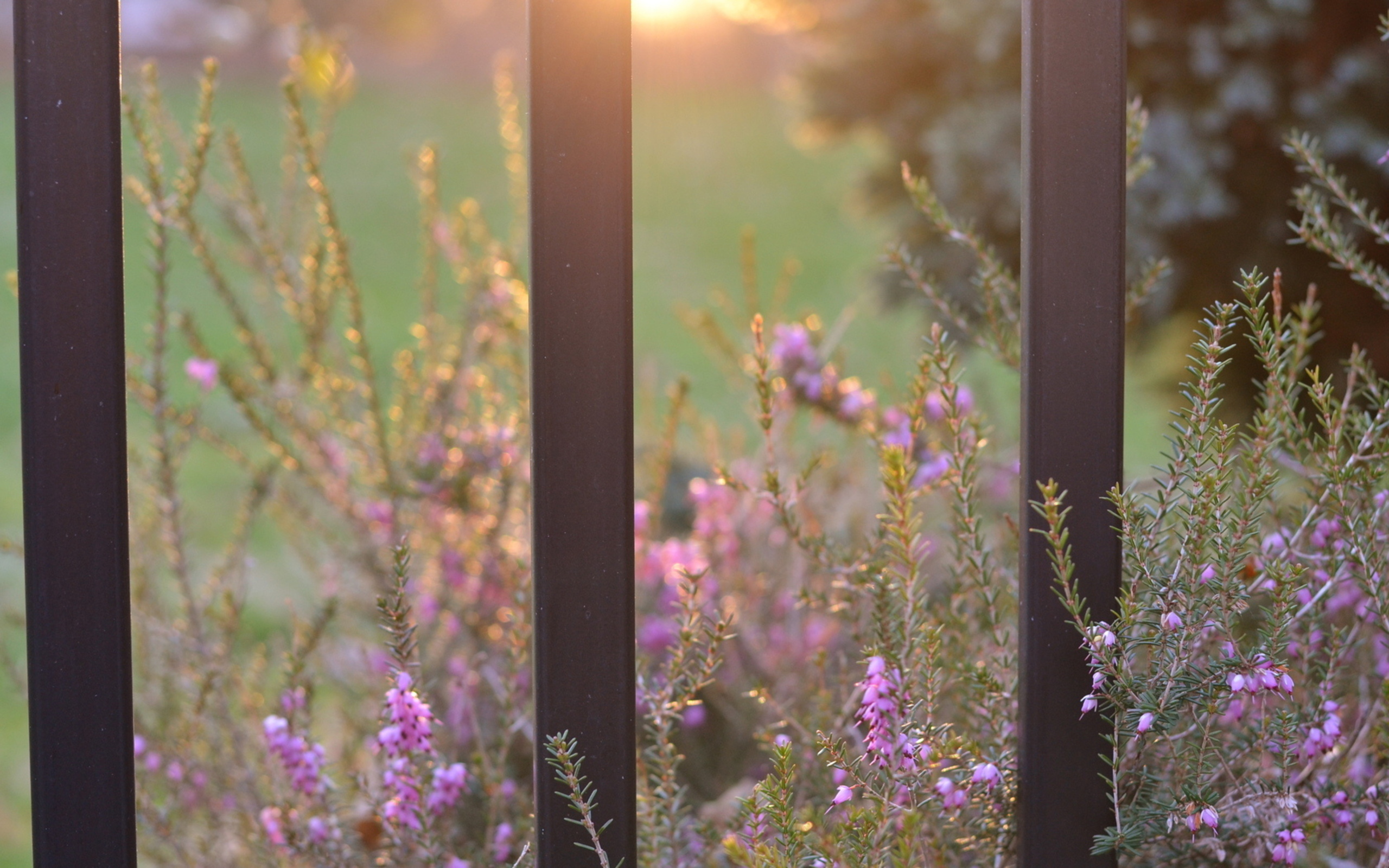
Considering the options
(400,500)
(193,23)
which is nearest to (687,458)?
(400,500)

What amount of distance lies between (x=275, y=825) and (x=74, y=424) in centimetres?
56

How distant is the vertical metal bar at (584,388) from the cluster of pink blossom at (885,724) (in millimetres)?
193

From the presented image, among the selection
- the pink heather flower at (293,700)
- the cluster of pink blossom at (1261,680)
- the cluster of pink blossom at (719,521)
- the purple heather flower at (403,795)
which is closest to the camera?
the cluster of pink blossom at (1261,680)

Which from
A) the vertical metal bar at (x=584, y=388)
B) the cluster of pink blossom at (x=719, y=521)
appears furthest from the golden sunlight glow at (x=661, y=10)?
the cluster of pink blossom at (x=719, y=521)

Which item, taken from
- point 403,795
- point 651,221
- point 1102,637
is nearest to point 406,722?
point 403,795

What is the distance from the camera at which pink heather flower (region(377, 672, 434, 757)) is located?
1.02 meters

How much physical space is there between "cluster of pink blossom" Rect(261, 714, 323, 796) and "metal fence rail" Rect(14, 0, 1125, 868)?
254mm

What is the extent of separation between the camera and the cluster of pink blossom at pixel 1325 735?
1.01 m

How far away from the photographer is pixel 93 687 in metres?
0.98

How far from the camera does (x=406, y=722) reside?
1060mm

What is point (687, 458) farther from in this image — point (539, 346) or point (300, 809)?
point (539, 346)

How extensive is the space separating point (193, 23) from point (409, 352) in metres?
15.0

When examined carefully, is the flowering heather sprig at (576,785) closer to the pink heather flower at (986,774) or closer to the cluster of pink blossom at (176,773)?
the pink heather flower at (986,774)

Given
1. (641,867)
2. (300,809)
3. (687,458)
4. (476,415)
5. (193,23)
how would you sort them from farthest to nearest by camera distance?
(193,23) < (687,458) < (476,415) < (300,809) < (641,867)
